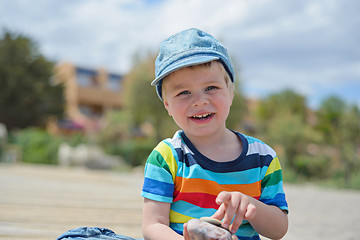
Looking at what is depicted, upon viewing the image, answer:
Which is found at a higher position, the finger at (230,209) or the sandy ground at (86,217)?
the finger at (230,209)

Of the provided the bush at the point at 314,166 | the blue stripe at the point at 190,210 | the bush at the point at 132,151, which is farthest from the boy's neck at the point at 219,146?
the bush at the point at 132,151

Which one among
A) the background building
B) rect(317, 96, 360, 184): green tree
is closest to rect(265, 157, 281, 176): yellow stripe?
rect(317, 96, 360, 184): green tree

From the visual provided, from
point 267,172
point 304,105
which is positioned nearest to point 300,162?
point 267,172

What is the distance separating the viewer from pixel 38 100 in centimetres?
2416

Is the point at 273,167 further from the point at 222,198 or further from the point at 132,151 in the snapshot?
the point at 132,151

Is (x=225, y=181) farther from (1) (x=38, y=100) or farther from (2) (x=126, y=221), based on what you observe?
(1) (x=38, y=100)

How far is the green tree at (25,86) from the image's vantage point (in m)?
23.5

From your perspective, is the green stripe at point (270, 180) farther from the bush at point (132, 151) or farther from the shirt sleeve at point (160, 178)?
the bush at point (132, 151)

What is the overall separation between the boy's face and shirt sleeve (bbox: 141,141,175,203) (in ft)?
0.54

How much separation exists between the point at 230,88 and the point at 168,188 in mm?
533

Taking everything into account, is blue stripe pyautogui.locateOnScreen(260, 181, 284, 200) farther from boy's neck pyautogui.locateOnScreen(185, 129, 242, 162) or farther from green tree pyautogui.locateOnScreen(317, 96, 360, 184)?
green tree pyautogui.locateOnScreen(317, 96, 360, 184)

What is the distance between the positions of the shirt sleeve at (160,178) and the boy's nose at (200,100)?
0.75 feet

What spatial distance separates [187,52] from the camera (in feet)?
4.67

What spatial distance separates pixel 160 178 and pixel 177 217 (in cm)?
17
